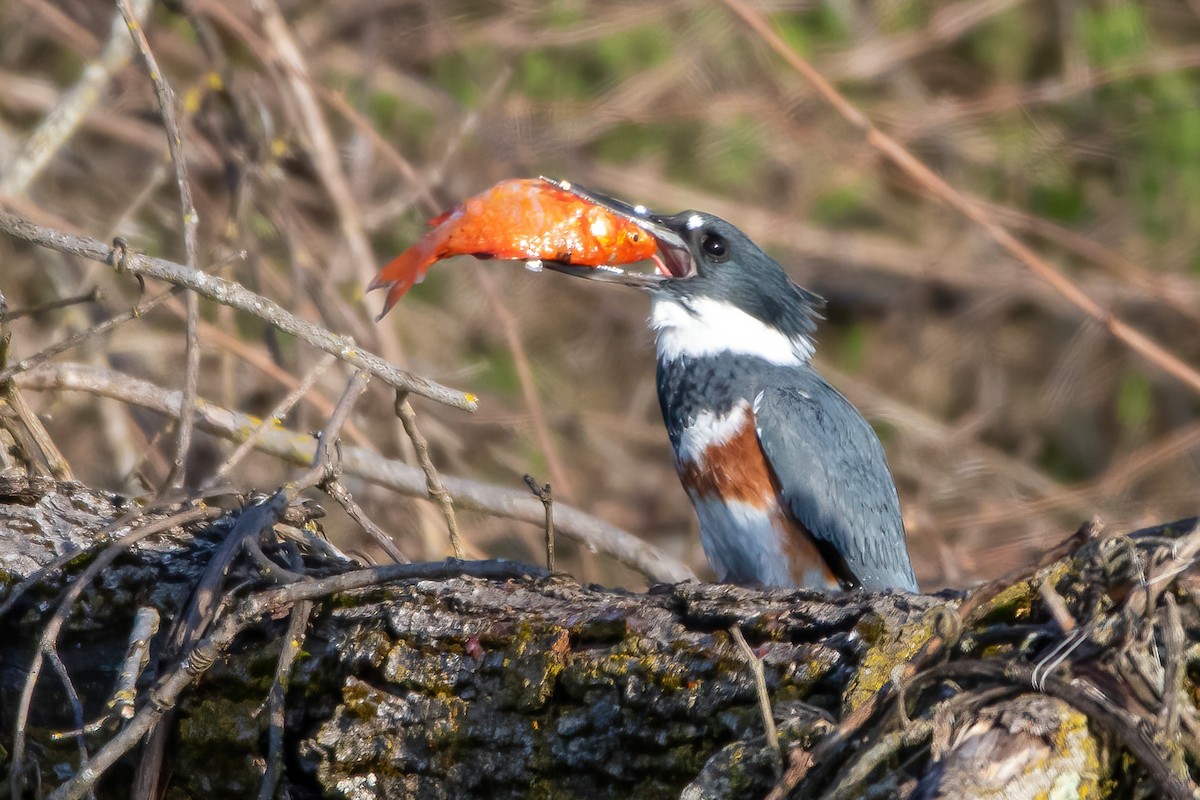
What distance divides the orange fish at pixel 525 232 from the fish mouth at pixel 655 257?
0.04 feet

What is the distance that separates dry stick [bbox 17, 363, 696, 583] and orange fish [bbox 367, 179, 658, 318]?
0.39 meters

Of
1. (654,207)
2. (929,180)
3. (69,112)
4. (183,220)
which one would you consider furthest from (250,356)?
(654,207)

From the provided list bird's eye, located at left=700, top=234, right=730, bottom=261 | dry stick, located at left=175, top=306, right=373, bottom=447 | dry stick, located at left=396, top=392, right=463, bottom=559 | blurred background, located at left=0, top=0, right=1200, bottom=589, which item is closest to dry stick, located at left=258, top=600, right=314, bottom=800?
dry stick, located at left=396, top=392, right=463, bottom=559

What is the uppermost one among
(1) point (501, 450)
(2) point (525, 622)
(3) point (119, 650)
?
(1) point (501, 450)

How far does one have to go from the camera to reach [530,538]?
437 cm

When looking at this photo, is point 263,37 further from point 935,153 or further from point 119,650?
point 935,153

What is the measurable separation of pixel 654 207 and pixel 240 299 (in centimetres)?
395

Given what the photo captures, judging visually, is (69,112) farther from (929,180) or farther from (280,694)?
(280,694)

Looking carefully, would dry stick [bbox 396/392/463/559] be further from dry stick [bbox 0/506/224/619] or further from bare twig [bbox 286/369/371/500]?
dry stick [bbox 0/506/224/619]

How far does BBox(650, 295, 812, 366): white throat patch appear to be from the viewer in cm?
313

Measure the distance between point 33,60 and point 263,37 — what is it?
5.84 ft

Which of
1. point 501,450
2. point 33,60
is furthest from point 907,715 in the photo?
point 33,60

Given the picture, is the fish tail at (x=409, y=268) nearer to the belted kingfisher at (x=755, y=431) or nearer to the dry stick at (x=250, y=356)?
the belted kingfisher at (x=755, y=431)

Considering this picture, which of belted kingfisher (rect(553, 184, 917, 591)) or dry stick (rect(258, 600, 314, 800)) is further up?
belted kingfisher (rect(553, 184, 917, 591))
